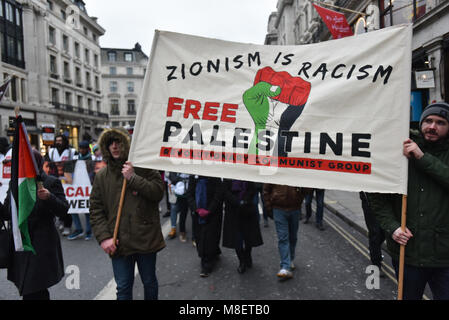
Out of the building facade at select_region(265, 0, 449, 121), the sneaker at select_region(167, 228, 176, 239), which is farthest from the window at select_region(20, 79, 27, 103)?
the sneaker at select_region(167, 228, 176, 239)

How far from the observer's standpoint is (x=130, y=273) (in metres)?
2.74

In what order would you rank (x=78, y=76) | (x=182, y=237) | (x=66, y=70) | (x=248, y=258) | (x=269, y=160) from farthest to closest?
(x=78, y=76) < (x=66, y=70) < (x=182, y=237) < (x=248, y=258) < (x=269, y=160)

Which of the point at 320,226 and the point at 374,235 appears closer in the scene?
the point at 374,235

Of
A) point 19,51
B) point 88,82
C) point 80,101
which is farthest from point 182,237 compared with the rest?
point 88,82

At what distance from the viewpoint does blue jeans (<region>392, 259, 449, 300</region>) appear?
2121 mm

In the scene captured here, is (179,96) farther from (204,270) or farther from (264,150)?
(204,270)

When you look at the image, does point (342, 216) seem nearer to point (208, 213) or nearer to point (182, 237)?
point (182, 237)

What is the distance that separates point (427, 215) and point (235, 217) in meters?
2.67

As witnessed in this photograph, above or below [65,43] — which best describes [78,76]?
below

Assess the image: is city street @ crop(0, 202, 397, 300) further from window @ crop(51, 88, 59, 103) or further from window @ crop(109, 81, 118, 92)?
window @ crop(109, 81, 118, 92)

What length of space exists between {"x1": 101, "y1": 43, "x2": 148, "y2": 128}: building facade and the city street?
65.7 metres

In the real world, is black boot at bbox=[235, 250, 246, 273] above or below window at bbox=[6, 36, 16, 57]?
below

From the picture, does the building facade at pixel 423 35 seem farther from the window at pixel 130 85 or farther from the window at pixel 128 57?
the window at pixel 128 57
